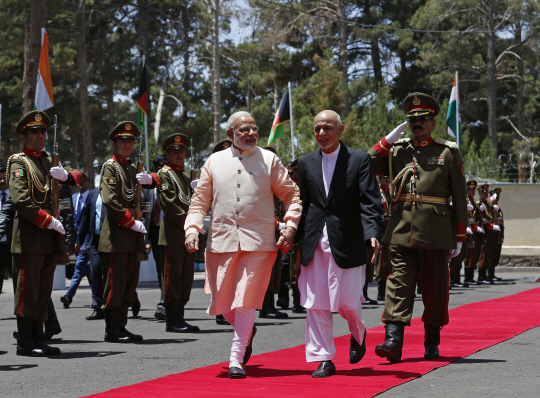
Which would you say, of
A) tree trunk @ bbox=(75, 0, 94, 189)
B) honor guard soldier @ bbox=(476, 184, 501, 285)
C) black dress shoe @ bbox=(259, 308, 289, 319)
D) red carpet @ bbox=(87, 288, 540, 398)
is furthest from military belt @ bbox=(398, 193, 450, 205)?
tree trunk @ bbox=(75, 0, 94, 189)

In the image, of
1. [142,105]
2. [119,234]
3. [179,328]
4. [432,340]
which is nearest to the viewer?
[432,340]

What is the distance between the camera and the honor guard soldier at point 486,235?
17.2 meters

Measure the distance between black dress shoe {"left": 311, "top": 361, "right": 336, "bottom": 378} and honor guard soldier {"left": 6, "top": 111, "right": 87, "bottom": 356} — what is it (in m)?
2.61

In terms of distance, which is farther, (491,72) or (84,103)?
(491,72)

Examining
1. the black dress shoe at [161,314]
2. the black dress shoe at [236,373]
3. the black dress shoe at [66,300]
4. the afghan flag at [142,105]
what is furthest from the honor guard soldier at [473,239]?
the black dress shoe at [236,373]

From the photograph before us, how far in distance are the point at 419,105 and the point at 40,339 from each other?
153 inches

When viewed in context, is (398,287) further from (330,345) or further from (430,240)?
(330,345)

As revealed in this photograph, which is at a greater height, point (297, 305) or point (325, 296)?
point (325, 296)

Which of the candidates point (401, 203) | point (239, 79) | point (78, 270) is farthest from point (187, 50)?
point (401, 203)

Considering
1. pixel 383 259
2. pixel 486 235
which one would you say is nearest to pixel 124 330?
pixel 383 259

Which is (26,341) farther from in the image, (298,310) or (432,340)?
(298,310)

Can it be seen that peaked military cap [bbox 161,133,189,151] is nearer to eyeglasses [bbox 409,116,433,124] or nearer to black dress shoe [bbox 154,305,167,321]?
black dress shoe [bbox 154,305,167,321]

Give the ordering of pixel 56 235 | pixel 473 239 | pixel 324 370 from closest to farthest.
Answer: pixel 324 370
pixel 56 235
pixel 473 239

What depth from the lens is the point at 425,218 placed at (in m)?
6.71
